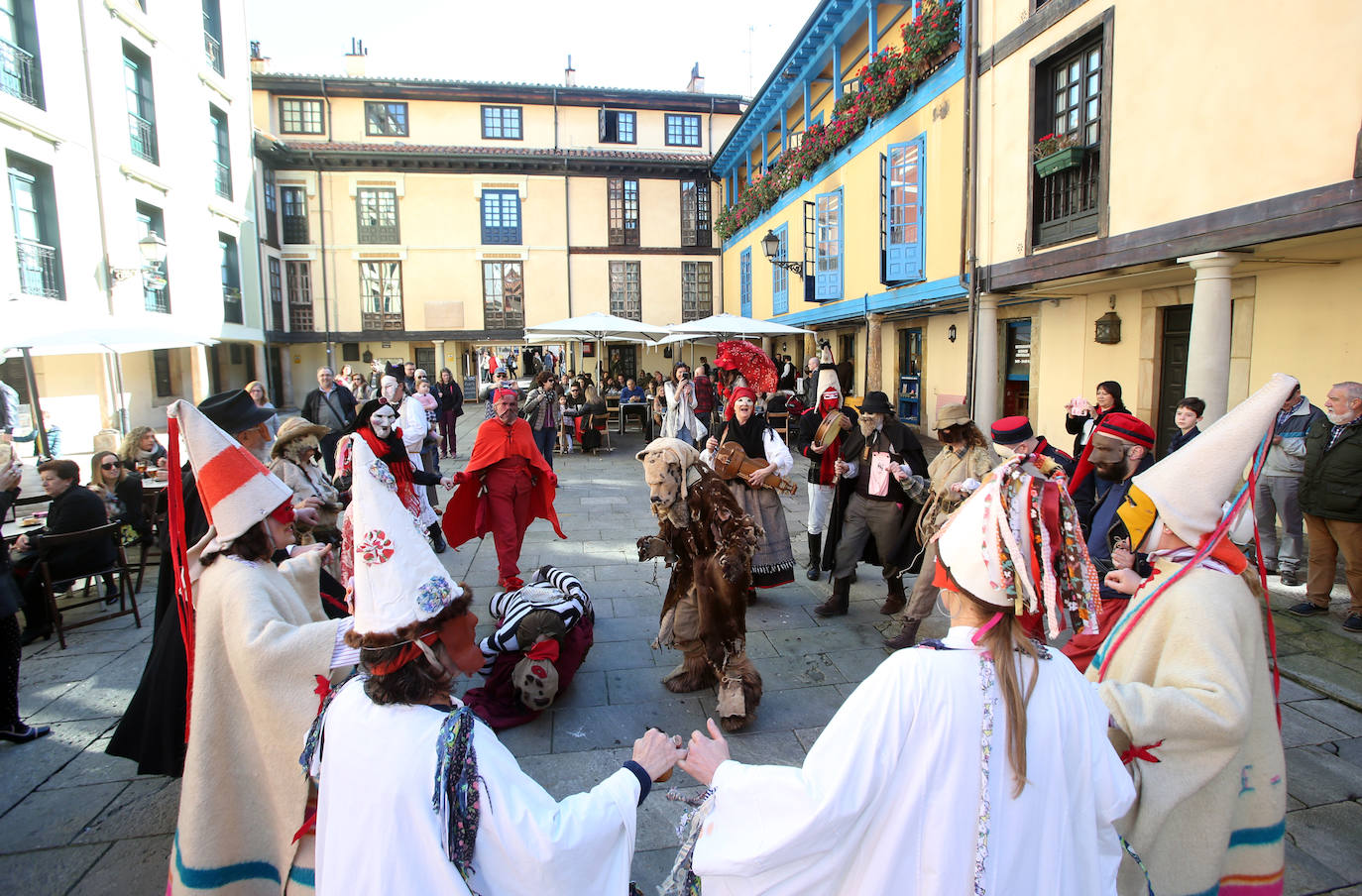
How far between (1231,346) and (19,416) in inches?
729

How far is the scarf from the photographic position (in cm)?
563

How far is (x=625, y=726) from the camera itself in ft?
12.8

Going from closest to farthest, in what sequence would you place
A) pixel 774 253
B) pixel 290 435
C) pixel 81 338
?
1. pixel 290 435
2. pixel 81 338
3. pixel 774 253

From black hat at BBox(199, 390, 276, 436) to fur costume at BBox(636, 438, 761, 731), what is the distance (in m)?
2.04

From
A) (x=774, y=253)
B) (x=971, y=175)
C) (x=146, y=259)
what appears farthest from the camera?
(x=774, y=253)

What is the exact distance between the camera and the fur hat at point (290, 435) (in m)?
4.87

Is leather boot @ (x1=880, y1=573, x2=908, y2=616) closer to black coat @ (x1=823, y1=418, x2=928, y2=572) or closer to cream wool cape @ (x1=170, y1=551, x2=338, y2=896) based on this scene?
black coat @ (x1=823, y1=418, x2=928, y2=572)

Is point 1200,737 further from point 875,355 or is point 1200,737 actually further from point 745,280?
point 745,280

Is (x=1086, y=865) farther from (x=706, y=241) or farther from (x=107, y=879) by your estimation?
(x=706, y=241)

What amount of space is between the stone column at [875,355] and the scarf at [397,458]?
36.7ft

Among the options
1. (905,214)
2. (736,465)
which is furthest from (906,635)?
(905,214)

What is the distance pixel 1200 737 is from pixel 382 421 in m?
5.45

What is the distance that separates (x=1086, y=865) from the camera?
1549mm

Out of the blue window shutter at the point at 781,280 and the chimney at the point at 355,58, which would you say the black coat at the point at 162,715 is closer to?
the blue window shutter at the point at 781,280
